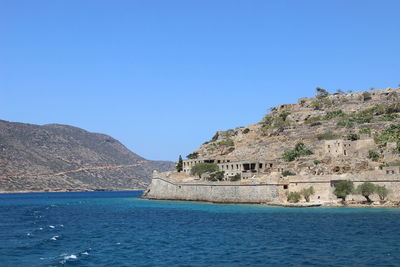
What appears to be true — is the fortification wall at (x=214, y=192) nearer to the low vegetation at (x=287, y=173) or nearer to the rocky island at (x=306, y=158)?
the rocky island at (x=306, y=158)

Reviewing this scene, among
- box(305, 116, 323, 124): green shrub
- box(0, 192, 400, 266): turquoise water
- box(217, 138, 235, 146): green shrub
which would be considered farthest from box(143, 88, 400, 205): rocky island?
box(0, 192, 400, 266): turquoise water

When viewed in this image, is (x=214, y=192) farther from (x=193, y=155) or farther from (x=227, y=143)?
(x=227, y=143)

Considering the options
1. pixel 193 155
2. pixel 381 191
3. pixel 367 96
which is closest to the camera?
pixel 381 191

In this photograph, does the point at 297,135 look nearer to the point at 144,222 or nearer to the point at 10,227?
the point at 144,222

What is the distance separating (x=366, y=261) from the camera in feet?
92.1

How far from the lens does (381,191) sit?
57312 millimetres

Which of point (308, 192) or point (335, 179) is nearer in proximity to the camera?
point (335, 179)

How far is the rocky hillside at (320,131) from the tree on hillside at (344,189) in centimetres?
808

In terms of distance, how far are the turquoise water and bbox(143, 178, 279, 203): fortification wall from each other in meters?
11.5

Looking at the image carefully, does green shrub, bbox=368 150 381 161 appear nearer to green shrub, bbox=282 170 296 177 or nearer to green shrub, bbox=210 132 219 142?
green shrub, bbox=282 170 296 177

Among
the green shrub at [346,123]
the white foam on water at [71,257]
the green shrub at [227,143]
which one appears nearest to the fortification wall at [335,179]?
the green shrub at [346,123]

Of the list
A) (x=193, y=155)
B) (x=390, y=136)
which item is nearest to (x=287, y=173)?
(x=390, y=136)

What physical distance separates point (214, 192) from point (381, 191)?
82.8ft

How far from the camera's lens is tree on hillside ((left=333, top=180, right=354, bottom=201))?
195 feet
